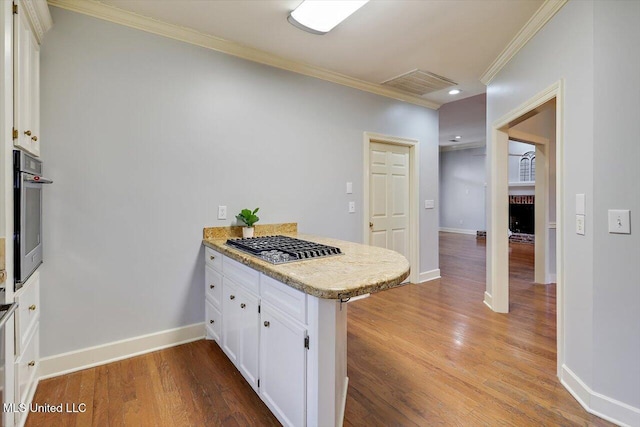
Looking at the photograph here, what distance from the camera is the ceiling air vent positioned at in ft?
11.1

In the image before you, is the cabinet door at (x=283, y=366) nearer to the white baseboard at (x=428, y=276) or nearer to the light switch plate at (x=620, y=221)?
the light switch plate at (x=620, y=221)

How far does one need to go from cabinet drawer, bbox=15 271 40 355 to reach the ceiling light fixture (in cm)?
236

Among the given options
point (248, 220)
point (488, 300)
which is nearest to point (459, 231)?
point (488, 300)

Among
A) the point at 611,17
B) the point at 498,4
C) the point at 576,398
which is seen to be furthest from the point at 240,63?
the point at 576,398

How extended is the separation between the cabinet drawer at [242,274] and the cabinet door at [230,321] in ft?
0.20

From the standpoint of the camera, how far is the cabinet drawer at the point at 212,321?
2.34m

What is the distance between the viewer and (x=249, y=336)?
1.82m

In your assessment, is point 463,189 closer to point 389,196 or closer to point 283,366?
point 389,196

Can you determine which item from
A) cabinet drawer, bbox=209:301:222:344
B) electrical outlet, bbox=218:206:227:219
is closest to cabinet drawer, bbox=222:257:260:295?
cabinet drawer, bbox=209:301:222:344

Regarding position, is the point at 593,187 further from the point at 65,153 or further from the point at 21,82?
the point at 65,153

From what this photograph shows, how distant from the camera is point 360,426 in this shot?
162 centimetres

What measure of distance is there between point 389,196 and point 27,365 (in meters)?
3.59

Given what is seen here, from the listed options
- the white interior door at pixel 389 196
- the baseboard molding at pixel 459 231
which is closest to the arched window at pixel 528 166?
the baseboard molding at pixel 459 231

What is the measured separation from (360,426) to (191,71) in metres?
2.76
